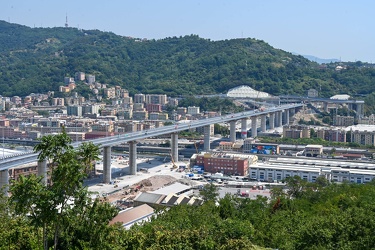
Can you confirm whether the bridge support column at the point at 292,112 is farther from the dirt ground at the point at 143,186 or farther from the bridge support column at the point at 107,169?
the bridge support column at the point at 107,169

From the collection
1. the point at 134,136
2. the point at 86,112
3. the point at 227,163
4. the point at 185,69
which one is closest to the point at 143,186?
the point at 134,136

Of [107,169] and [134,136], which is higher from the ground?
[134,136]

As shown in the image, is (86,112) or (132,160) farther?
(86,112)

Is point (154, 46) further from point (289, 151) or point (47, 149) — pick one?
point (47, 149)

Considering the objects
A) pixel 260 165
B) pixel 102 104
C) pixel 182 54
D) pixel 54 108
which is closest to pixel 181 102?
pixel 102 104

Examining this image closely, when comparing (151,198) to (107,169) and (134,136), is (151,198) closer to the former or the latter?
(107,169)

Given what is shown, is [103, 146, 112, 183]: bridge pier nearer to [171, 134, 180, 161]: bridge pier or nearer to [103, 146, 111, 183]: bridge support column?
[103, 146, 111, 183]: bridge support column
